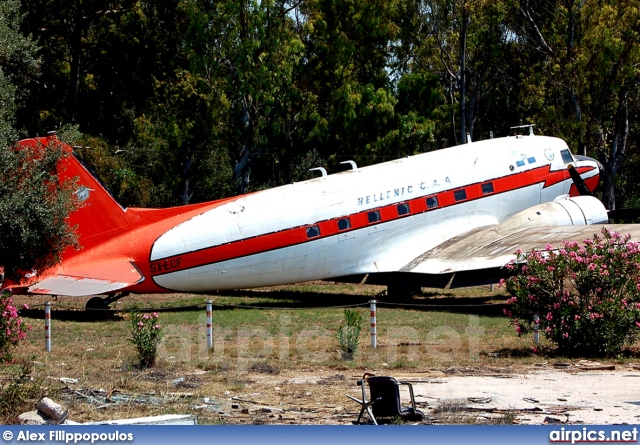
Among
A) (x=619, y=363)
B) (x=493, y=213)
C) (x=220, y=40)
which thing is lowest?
(x=619, y=363)

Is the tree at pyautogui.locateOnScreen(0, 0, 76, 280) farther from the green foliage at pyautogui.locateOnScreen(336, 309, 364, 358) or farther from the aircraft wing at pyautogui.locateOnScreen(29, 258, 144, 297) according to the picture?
the green foliage at pyautogui.locateOnScreen(336, 309, 364, 358)

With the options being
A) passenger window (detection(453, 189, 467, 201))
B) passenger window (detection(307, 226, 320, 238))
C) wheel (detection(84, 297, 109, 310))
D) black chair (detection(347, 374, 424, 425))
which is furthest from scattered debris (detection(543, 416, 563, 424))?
passenger window (detection(453, 189, 467, 201))

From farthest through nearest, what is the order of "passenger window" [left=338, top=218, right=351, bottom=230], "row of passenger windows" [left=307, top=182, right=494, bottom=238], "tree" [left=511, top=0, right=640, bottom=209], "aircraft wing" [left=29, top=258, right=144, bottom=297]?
1. "tree" [left=511, top=0, right=640, bottom=209]
2. "passenger window" [left=338, top=218, right=351, bottom=230]
3. "row of passenger windows" [left=307, top=182, right=494, bottom=238]
4. "aircraft wing" [left=29, top=258, right=144, bottom=297]

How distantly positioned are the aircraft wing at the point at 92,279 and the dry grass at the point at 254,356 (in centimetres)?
99

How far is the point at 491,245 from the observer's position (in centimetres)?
2756

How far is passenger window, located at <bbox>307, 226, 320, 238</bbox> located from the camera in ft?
87.6

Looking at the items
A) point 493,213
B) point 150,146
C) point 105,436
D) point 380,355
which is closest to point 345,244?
point 493,213

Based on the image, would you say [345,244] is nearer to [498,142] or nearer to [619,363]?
[498,142]

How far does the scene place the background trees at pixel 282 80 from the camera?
43.6 meters

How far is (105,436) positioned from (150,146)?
3780cm

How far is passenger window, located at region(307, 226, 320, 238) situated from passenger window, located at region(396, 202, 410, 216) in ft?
9.10

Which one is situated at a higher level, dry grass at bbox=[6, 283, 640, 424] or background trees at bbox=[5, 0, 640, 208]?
background trees at bbox=[5, 0, 640, 208]

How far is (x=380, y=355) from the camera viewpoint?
1936cm

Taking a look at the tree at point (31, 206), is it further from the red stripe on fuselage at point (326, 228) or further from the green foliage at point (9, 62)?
the red stripe on fuselage at point (326, 228)
